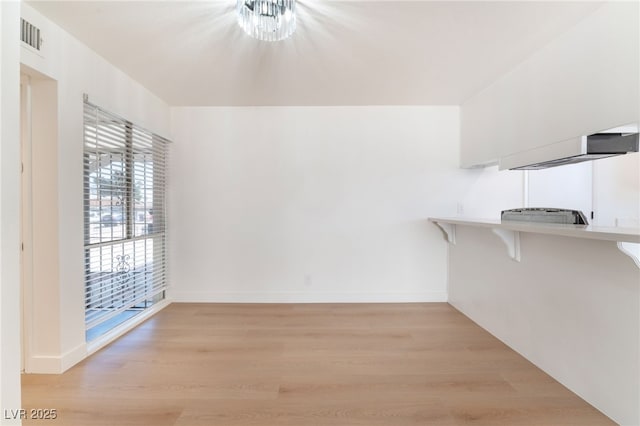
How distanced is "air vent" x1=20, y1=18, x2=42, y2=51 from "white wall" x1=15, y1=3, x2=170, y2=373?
0.13 ft

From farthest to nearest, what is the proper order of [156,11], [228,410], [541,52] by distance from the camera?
1. [541,52]
2. [156,11]
3. [228,410]

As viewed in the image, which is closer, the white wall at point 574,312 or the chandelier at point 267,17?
the white wall at point 574,312

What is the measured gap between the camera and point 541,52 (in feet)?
6.93

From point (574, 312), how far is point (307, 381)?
169 centimetres

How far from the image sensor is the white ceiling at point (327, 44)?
1721 mm

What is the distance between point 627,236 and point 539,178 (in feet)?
7.21

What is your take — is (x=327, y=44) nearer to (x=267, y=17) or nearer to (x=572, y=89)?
(x=267, y=17)

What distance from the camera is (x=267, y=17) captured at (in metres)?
1.65

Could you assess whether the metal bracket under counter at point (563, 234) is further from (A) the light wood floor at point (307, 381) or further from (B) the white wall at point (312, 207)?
(A) the light wood floor at point (307, 381)

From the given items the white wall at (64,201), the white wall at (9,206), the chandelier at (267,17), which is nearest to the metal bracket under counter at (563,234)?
the chandelier at (267,17)

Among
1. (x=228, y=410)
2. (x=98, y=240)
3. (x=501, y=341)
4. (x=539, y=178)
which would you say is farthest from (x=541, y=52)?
(x=98, y=240)

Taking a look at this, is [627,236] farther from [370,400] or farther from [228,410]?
[228,410]

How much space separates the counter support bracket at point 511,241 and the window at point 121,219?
3.14 meters

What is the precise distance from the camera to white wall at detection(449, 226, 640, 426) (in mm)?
1437
